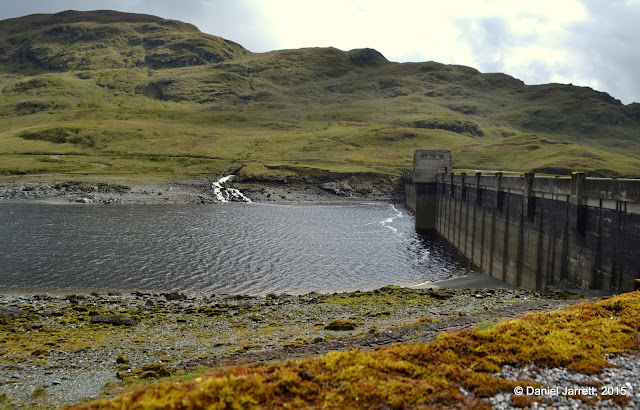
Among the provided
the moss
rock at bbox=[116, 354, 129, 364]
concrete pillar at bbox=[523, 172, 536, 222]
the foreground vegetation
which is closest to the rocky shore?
concrete pillar at bbox=[523, 172, 536, 222]

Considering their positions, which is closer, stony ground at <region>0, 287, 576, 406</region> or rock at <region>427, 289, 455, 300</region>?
stony ground at <region>0, 287, 576, 406</region>

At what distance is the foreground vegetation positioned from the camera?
1212 cm

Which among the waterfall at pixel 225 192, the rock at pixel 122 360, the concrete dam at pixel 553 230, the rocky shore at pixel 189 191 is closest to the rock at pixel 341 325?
the rock at pixel 122 360

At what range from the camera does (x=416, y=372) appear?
14.5 metres

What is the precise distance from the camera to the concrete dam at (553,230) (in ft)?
93.7

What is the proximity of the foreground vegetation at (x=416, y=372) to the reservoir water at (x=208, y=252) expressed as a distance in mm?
34203

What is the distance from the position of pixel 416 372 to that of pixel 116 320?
2687cm

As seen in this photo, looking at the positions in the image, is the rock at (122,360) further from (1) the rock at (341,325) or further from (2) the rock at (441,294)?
(2) the rock at (441,294)

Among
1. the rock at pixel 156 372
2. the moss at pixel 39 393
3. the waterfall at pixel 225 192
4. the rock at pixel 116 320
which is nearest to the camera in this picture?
the moss at pixel 39 393

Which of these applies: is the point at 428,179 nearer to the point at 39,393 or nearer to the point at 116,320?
the point at 116,320

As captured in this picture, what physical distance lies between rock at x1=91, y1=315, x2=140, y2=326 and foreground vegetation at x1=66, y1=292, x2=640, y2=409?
21696 millimetres

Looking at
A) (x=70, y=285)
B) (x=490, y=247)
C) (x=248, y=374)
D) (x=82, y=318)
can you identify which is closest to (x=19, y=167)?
(x=70, y=285)

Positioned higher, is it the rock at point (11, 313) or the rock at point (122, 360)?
the rock at point (122, 360)

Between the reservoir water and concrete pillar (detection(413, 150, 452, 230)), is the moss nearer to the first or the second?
the reservoir water
